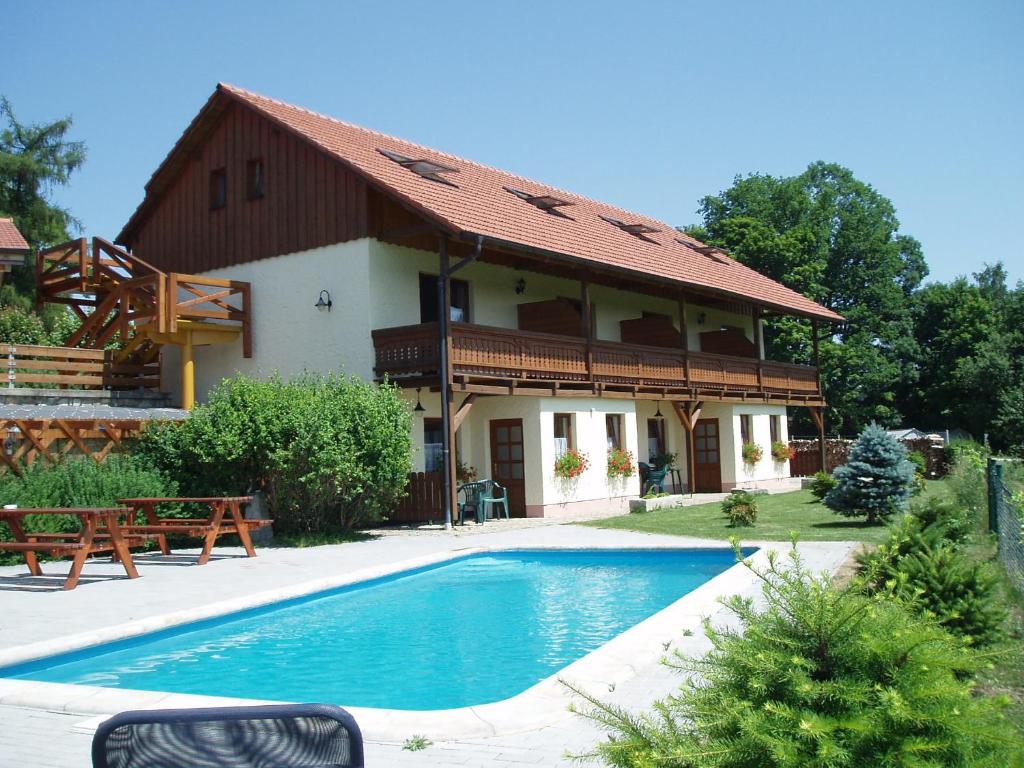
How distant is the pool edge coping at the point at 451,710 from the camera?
5.23 metres

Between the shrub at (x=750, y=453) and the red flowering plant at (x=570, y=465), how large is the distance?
8.61 m

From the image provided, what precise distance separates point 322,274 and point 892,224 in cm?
4599

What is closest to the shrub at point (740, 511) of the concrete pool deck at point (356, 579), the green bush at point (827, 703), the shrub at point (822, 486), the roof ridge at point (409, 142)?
the concrete pool deck at point (356, 579)

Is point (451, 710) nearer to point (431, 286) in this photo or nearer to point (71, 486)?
point (71, 486)

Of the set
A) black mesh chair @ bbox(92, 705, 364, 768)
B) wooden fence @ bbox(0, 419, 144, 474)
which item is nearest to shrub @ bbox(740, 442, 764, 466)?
wooden fence @ bbox(0, 419, 144, 474)

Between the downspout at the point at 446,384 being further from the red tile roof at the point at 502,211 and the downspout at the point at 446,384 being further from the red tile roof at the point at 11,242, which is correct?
the red tile roof at the point at 11,242

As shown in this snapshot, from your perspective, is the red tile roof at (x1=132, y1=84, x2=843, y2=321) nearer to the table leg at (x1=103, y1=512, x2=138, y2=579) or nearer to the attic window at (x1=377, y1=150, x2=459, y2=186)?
the attic window at (x1=377, y1=150, x2=459, y2=186)

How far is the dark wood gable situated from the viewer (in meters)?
20.5

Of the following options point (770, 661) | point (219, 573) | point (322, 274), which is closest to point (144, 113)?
point (322, 274)

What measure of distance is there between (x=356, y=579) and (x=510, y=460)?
9872 millimetres

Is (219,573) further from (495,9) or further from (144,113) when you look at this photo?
(144,113)

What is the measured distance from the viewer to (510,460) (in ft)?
70.7

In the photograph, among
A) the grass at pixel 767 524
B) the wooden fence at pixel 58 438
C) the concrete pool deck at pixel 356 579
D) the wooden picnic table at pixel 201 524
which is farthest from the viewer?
the wooden fence at pixel 58 438

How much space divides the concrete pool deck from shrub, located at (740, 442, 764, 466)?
13.2 meters
